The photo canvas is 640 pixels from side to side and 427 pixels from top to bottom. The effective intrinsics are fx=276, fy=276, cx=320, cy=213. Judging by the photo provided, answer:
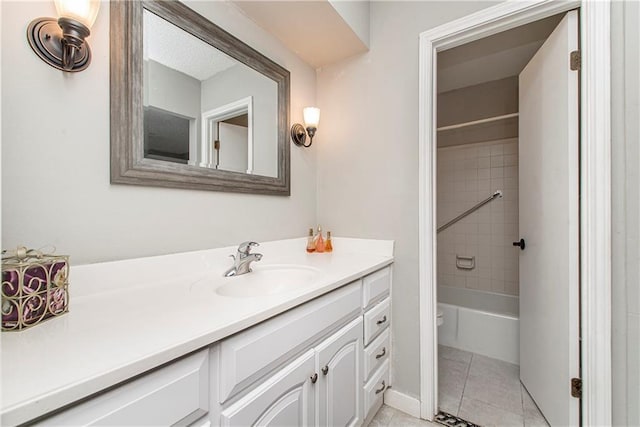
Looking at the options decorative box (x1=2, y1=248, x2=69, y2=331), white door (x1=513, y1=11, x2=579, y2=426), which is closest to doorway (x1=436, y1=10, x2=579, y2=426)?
white door (x1=513, y1=11, x2=579, y2=426)

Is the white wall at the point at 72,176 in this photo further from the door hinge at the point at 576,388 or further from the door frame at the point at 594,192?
the door hinge at the point at 576,388

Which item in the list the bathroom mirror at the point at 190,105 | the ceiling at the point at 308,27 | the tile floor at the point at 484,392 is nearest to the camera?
the bathroom mirror at the point at 190,105

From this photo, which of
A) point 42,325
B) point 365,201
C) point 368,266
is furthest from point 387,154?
point 42,325

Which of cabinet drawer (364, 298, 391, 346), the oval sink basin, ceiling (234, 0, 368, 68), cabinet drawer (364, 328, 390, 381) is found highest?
ceiling (234, 0, 368, 68)

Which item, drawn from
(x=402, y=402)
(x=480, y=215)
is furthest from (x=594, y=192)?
(x=480, y=215)

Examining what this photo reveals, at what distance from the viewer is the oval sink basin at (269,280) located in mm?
1083

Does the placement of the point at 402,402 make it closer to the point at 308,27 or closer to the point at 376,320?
the point at 376,320

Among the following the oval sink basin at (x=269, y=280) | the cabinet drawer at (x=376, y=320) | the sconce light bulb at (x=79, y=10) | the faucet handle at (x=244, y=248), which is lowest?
the cabinet drawer at (x=376, y=320)

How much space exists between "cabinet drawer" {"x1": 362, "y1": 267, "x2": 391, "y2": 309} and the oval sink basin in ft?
0.84

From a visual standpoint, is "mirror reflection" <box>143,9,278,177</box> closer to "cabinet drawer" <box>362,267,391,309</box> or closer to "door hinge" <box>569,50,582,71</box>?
"cabinet drawer" <box>362,267,391,309</box>

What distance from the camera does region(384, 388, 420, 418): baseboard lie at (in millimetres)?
1465

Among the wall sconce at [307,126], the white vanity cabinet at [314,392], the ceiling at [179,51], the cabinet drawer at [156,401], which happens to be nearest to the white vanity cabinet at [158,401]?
the cabinet drawer at [156,401]

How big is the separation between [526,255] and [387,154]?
1.04 meters

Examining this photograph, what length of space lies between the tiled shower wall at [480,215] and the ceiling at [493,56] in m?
0.61
